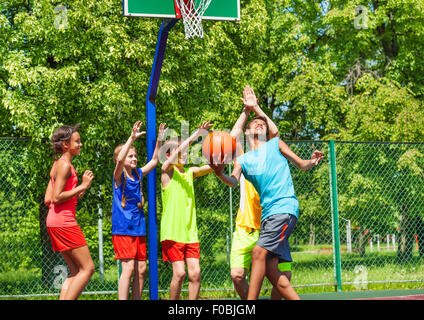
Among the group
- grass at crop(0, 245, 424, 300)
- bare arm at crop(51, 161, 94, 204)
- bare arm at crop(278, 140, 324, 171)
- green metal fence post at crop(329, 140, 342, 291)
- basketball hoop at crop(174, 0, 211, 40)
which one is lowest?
grass at crop(0, 245, 424, 300)

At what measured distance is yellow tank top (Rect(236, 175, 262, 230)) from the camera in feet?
17.1

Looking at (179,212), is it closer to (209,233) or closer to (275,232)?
(275,232)

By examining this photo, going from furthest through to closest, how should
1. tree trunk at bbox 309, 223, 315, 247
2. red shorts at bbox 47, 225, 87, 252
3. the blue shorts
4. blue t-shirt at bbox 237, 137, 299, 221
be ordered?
1. tree trunk at bbox 309, 223, 315, 247
2. red shorts at bbox 47, 225, 87, 252
3. blue t-shirt at bbox 237, 137, 299, 221
4. the blue shorts

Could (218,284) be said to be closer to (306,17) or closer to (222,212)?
(222,212)

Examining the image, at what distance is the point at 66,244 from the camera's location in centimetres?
482

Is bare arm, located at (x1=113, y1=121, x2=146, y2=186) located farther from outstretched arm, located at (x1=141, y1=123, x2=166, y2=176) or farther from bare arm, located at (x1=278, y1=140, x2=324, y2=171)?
bare arm, located at (x1=278, y1=140, x2=324, y2=171)

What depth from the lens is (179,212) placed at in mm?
5660

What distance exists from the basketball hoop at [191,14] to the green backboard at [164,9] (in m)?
0.07

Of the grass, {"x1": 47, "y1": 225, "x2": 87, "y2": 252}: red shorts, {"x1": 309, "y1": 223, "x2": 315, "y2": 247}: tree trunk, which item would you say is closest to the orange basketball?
{"x1": 47, "y1": 225, "x2": 87, "y2": 252}: red shorts

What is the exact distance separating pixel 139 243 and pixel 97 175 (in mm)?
3537

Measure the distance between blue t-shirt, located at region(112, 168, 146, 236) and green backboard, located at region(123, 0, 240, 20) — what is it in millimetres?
1956

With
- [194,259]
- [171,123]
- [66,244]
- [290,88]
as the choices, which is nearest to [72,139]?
[66,244]

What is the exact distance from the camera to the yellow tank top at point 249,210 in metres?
5.22

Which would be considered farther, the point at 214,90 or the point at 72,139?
the point at 214,90
